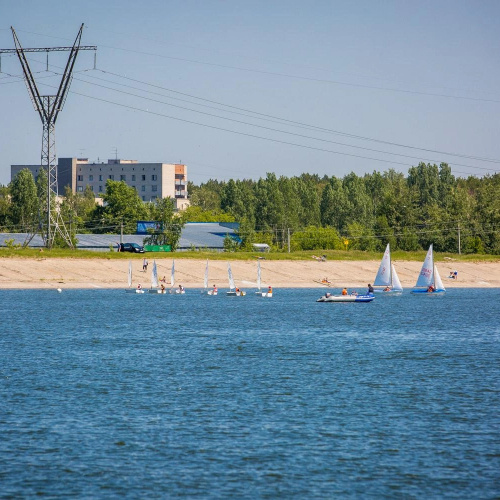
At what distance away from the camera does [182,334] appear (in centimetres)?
8906

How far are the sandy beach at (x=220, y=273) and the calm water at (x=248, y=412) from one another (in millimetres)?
58563

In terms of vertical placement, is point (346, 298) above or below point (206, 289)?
below

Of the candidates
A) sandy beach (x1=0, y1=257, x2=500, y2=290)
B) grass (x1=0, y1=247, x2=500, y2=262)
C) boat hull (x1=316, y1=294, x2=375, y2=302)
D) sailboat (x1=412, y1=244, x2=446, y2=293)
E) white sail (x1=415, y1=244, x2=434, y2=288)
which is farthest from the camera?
grass (x1=0, y1=247, x2=500, y2=262)

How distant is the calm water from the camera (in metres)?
34.6

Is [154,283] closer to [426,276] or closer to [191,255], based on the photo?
[191,255]

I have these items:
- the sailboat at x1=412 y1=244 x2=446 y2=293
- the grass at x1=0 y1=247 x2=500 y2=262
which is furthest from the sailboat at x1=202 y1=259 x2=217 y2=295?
the sailboat at x1=412 y1=244 x2=446 y2=293

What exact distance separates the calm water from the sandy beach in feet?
192

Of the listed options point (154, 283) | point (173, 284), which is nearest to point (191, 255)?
point (173, 284)

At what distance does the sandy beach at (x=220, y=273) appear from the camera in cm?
15425

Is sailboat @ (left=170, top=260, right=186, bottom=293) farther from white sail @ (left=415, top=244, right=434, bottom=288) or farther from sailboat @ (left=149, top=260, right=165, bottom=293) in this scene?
white sail @ (left=415, top=244, right=434, bottom=288)

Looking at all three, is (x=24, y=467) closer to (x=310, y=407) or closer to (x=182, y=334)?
(x=310, y=407)

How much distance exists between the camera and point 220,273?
169m

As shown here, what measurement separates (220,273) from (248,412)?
122 meters

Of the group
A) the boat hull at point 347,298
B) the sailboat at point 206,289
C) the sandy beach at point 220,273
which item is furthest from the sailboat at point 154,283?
the boat hull at point 347,298
